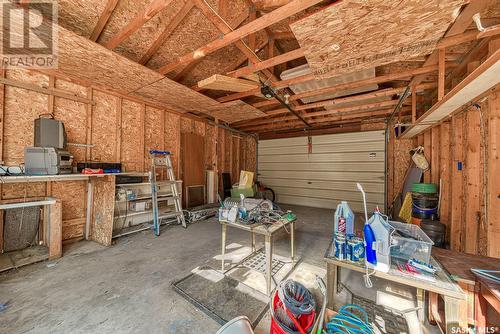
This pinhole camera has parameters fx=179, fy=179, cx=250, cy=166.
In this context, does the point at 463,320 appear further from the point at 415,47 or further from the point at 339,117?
the point at 339,117

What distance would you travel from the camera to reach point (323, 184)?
20.3 ft

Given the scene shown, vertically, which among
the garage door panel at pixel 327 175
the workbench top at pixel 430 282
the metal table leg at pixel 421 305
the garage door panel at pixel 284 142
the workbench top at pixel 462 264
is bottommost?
the metal table leg at pixel 421 305

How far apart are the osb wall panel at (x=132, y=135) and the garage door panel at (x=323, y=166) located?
461 cm

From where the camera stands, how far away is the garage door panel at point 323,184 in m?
5.45

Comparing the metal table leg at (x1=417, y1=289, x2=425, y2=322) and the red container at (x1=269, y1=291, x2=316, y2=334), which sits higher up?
the red container at (x1=269, y1=291, x2=316, y2=334)

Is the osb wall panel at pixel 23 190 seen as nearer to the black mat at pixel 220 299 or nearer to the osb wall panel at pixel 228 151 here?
the black mat at pixel 220 299

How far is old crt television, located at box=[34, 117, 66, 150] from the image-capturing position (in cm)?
249

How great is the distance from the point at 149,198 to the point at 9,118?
227 centimetres

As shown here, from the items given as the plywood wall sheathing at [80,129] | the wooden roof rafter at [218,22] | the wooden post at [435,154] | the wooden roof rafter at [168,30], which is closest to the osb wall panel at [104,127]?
the plywood wall sheathing at [80,129]

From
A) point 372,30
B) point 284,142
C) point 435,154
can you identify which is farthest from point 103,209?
point 435,154

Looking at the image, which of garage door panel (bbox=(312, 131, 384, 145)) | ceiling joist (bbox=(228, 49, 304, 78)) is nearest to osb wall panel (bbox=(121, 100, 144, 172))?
ceiling joist (bbox=(228, 49, 304, 78))

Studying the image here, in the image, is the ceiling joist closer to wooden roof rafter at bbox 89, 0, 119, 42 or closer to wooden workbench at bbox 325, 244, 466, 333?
wooden roof rafter at bbox 89, 0, 119, 42

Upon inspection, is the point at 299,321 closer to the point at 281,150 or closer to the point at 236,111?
the point at 236,111

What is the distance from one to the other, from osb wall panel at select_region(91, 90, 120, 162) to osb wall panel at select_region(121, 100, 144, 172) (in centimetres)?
15
